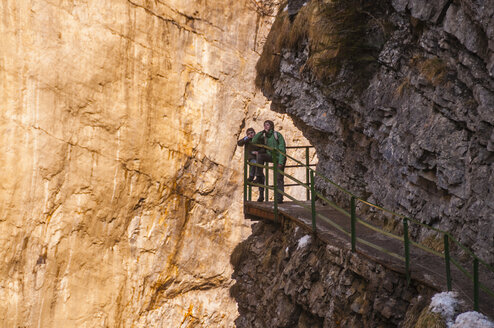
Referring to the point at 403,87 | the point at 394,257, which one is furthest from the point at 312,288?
the point at 403,87

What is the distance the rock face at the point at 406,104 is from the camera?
6086 millimetres

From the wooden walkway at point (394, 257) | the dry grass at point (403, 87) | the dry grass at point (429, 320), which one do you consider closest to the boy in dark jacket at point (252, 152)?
the wooden walkway at point (394, 257)

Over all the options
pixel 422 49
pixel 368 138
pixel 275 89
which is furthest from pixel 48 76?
pixel 422 49

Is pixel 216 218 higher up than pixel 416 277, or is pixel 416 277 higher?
pixel 216 218

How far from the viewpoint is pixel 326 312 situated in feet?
24.0

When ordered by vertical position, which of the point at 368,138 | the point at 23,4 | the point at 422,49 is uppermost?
the point at 23,4

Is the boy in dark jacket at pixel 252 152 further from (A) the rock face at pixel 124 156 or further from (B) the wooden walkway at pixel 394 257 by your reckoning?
(A) the rock face at pixel 124 156

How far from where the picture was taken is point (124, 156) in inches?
597

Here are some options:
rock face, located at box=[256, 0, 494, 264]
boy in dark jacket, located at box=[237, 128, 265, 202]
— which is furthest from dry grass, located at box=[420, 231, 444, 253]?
boy in dark jacket, located at box=[237, 128, 265, 202]

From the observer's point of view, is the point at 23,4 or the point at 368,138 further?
the point at 23,4

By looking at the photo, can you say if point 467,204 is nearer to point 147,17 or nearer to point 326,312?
point 326,312

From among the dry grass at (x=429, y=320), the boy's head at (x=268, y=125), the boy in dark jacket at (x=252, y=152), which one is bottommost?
the dry grass at (x=429, y=320)

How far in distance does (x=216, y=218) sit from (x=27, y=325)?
5750mm

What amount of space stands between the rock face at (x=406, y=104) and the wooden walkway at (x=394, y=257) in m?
0.36
